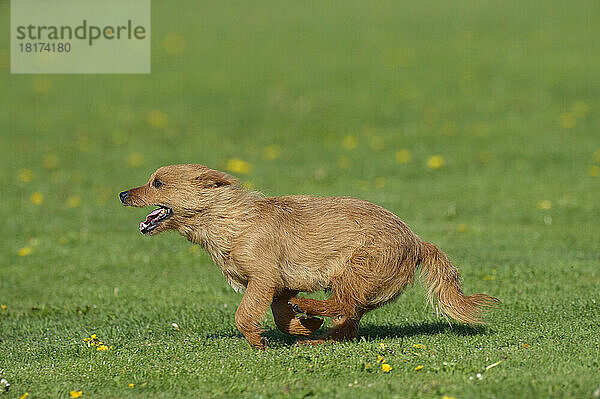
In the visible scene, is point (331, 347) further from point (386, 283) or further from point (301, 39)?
point (301, 39)

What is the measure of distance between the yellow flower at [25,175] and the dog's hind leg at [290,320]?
35.3 ft

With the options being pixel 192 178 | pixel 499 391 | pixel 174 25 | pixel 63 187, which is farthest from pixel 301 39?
pixel 499 391

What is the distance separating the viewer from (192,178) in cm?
724

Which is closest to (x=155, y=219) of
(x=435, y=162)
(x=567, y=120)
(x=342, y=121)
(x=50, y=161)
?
(x=435, y=162)

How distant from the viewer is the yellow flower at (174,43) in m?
24.6

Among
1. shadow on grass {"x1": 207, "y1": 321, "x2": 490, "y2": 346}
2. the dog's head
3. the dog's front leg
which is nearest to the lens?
the dog's front leg

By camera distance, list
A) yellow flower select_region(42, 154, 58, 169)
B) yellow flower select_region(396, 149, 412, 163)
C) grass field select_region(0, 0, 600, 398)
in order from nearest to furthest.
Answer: grass field select_region(0, 0, 600, 398) < yellow flower select_region(396, 149, 412, 163) < yellow flower select_region(42, 154, 58, 169)

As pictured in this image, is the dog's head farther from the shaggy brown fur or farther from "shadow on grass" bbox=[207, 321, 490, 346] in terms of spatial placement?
"shadow on grass" bbox=[207, 321, 490, 346]

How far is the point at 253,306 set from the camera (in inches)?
273

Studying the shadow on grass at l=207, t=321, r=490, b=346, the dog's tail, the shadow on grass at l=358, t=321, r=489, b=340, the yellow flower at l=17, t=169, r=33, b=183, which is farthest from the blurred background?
the dog's tail

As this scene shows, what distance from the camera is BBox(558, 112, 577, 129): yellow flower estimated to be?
18336mm

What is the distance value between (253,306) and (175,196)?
3.86 ft

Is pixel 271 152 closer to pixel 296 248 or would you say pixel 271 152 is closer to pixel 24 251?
pixel 24 251

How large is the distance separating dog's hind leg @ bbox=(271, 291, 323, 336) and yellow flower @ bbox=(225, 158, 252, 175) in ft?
29.0
